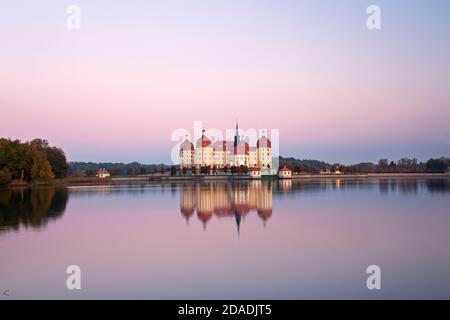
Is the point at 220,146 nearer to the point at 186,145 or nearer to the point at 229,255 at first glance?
the point at 186,145

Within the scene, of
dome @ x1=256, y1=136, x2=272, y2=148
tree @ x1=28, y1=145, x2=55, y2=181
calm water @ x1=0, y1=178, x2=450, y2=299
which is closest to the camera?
calm water @ x1=0, y1=178, x2=450, y2=299

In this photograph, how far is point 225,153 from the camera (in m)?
81.7

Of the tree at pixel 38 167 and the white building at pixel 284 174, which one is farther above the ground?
the tree at pixel 38 167

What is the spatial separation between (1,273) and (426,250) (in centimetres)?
794

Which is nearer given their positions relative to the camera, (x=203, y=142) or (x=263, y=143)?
(x=263, y=143)

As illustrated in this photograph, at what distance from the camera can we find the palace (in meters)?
79.7

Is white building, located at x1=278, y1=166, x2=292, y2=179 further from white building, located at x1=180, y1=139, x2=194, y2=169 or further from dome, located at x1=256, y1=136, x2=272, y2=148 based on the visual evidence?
white building, located at x1=180, y1=139, x2=194, y2=169

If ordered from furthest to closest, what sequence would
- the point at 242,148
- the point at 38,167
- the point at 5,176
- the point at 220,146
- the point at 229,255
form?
the point at 220,146
the point at 242,148
the point at 38,167
the point at 5,176
the point at 229,255

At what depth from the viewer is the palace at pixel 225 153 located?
7969cm

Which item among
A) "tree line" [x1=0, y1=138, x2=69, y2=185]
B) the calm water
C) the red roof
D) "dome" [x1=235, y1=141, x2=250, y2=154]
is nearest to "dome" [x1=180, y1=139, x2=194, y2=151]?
the red roof

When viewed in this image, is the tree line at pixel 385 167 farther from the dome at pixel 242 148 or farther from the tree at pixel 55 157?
the tree at pixel 55 157

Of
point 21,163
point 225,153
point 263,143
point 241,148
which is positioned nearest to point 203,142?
point 225,153

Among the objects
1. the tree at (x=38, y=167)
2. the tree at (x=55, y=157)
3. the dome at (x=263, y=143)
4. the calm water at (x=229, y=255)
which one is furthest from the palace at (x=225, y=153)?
the calm water at (x=229, y=255)

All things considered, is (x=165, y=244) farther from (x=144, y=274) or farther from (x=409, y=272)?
(x=409, y=272)
